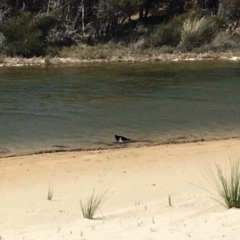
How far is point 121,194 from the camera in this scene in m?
8.00

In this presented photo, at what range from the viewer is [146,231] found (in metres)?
5.64

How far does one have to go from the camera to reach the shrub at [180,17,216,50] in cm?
3888

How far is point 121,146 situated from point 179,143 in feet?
4.34

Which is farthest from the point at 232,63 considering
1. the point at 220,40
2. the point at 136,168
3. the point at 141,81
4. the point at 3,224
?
the point at 3,224

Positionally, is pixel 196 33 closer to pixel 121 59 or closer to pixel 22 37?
pixel 121 59

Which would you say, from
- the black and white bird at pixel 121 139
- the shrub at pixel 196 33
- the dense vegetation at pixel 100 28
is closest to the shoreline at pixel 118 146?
the black and white bird at pixel 121 139

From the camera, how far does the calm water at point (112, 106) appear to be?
43.5 ft

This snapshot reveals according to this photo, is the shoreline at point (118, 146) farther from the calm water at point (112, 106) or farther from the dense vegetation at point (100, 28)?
the dense vegetation at point (100, 28)

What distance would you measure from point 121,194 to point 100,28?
A: 3552 cm

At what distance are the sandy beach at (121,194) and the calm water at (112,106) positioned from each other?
1593 millimetres

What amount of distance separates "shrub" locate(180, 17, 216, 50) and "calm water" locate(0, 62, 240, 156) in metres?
10.4

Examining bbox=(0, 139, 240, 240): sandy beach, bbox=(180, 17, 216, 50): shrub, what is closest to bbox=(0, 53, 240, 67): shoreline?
bbox=(180, 17, 216, 50): shrub

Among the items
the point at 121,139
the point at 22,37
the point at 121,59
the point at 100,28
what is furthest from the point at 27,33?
the point at 121,139

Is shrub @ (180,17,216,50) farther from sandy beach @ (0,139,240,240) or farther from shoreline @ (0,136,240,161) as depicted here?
sandy beach @ (0,139,240,240)
